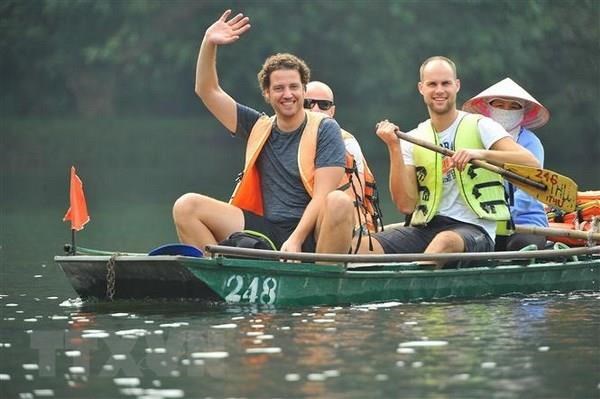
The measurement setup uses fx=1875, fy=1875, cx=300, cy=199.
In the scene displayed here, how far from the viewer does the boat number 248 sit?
36.6 ft

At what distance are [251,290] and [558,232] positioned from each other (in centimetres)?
237

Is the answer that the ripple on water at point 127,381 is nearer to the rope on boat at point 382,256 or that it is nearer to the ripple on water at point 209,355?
the ripple on water at point 209,355

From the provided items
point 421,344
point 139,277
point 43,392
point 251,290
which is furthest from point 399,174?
point 43,392

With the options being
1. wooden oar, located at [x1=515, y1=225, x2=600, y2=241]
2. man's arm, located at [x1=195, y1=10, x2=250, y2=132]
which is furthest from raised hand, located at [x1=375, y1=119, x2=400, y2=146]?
wooden oar, located at [x1=515, y1=225, x2=600, y2=241]

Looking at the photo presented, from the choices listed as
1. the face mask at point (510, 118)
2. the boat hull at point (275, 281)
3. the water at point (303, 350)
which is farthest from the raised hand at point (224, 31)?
the face mask at point (510, 118)

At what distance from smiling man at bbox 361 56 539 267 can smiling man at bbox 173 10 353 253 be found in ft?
1.72

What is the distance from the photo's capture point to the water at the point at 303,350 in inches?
336

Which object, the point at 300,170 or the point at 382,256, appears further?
the point at 300,170

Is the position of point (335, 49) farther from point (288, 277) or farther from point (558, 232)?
point (288, 277)

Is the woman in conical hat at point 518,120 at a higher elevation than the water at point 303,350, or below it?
higher

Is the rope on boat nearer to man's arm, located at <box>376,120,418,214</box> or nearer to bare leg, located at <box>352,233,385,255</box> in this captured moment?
bare leg, located at <box>352,233,385,255</box>

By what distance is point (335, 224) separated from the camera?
11.3m

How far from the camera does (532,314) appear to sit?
11117 millimetres

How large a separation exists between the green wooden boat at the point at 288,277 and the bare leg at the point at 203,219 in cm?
21
